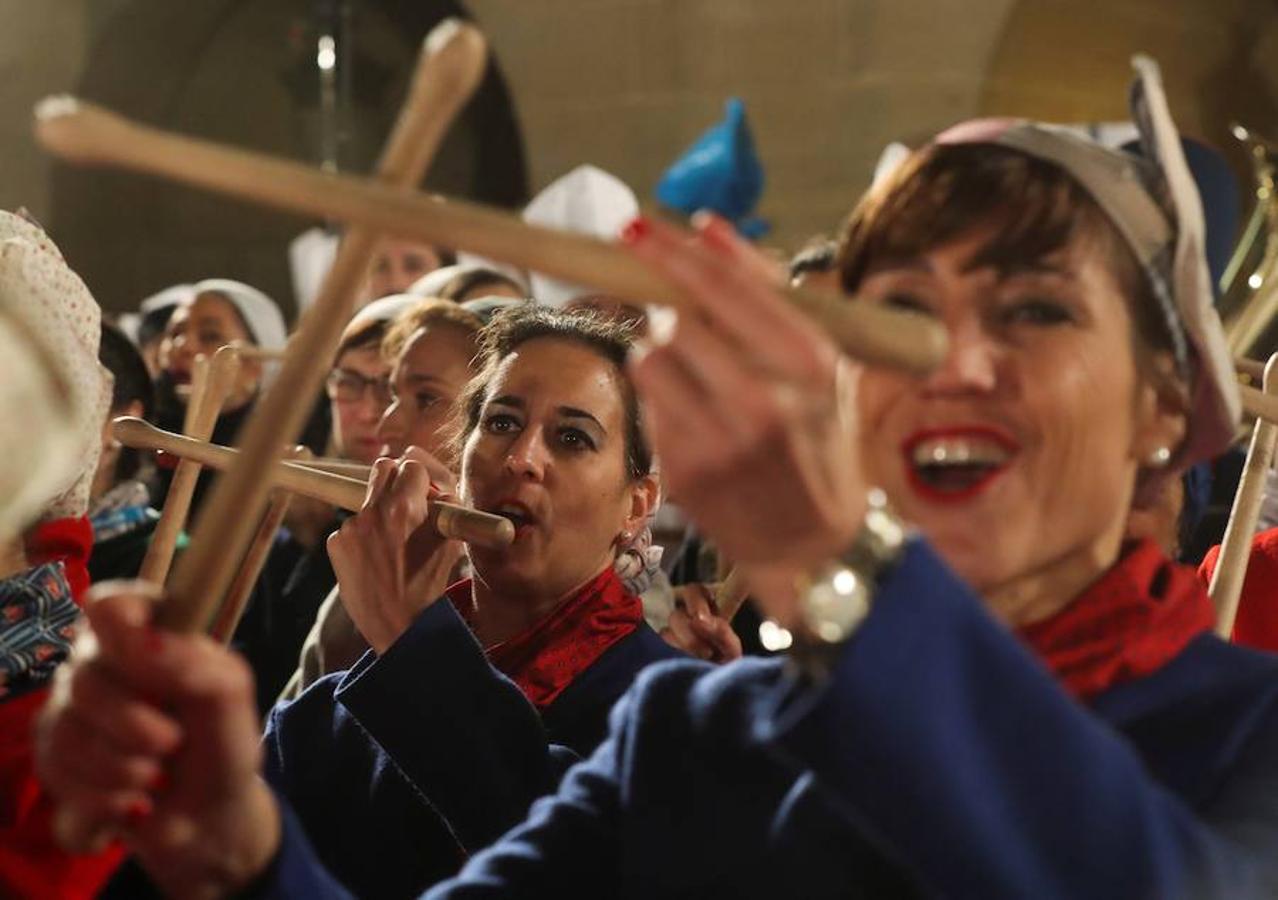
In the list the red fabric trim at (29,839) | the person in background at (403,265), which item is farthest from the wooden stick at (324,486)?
the person in background at (403,265)

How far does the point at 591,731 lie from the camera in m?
2.73

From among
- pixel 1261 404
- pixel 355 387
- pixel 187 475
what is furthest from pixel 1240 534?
pixel 355 387

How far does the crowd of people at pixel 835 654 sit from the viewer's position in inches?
49.3

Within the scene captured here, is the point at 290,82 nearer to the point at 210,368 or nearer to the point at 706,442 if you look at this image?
the point at 210,368

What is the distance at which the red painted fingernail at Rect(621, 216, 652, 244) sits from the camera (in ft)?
3.94

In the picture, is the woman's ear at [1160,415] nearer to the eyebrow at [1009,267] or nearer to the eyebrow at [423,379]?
the eyebrow at [1009,267]

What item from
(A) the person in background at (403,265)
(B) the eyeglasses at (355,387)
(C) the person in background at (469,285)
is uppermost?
(C) the person in background at (469,285)

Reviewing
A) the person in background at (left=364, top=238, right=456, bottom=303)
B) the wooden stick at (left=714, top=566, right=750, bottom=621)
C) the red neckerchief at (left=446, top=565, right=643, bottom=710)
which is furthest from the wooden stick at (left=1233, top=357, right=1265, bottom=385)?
the person in background at (left=364, top=238, right=456, bottom=303)

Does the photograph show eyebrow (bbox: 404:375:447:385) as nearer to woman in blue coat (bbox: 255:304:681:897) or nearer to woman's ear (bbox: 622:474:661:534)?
woman in blue coat (bbox: 255:304:681:897)

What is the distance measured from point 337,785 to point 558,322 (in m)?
0.88

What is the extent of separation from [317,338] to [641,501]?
75.6 inches

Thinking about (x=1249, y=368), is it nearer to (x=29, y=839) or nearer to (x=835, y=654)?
(x=29, y=839)

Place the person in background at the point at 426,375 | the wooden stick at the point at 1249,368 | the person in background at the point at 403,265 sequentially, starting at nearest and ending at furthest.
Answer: the wooden stick at the point at 1249,368 → the person in background at the point at 426,375 → the person in background at the point at 403,265

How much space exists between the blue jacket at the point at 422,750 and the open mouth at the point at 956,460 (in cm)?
94
